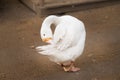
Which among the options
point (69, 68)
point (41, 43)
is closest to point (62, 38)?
point (69, 68)

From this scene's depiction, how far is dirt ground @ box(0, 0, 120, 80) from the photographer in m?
3.49

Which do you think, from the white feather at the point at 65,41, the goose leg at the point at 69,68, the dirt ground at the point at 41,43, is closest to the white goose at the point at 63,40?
the white feather at the point at 65,41

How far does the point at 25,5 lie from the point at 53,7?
0.84m

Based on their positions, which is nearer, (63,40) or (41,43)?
(63,40)

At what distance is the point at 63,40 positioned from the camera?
3162 mm

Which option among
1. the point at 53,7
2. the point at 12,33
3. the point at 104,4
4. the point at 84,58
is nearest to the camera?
the point at 84,58

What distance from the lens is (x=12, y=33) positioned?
455 centimetres

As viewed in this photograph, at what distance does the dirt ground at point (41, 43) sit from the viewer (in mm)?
3488

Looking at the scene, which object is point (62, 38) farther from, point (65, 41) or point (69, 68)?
point (69, 68)

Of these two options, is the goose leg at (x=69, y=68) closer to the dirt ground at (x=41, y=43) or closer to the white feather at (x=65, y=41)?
the dirt ground at (x=41, y=43)

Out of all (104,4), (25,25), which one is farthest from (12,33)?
(104,4)

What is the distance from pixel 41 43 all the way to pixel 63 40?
1146 millimetres

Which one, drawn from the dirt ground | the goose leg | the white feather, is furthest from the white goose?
the dirt ground

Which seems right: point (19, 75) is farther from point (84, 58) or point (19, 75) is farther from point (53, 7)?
point (53, 7)
